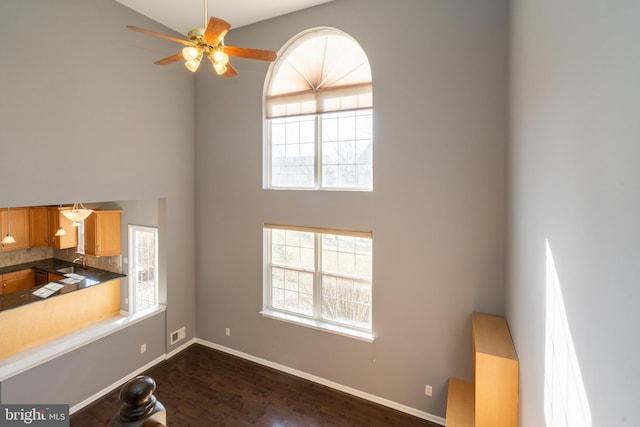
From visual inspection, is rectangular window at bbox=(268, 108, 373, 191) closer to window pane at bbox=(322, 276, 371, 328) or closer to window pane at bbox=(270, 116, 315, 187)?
window pane at bbox=(270, 116, 315, 187)

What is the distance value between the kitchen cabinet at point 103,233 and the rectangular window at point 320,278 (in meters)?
3.55

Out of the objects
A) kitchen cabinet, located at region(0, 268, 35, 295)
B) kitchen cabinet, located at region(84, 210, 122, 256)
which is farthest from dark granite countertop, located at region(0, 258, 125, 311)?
kitchen cabinet, located at region(84, 210, 122, 256)

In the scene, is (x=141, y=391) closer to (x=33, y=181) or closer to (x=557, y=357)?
(x=557, y=357)

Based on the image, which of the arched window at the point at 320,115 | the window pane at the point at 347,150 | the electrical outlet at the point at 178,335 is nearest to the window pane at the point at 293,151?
the arched window at the point at 320,115

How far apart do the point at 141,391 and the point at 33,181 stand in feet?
10.9

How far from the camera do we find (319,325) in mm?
4027

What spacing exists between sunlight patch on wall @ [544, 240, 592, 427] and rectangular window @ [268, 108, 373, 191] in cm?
247

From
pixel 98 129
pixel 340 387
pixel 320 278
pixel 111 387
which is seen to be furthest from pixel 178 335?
pixel 98 129

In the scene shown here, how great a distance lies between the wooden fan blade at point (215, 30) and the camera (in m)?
2.08

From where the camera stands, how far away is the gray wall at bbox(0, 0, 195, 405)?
299 centimetres

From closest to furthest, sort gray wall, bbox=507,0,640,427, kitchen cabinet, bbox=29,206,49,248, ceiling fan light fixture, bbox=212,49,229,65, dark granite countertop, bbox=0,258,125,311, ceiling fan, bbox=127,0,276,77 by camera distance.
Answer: gray wall, bbox=507,0,640,427 → ceiling fan, bbox=127,0,276,77 → ceiling fan light fixture, bbox=212,49,229,65 → dark granite countertop, bbox=0,258,125,311 → kitchen cabinet, bbox=29,206,49,248

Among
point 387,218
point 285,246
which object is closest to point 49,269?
point 285,246

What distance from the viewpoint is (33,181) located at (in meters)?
3.11

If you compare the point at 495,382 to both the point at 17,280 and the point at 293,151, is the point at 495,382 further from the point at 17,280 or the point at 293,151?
the point at 17,280
